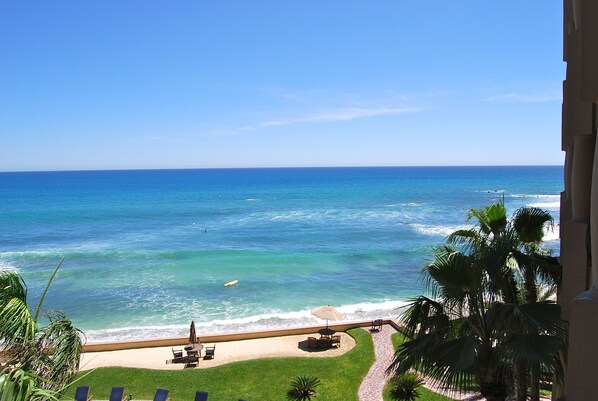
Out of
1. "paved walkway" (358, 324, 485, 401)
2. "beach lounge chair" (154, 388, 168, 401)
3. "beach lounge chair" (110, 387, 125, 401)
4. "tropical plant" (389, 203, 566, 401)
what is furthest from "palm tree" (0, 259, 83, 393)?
"paved walkway" (358, 324, 485, 401)

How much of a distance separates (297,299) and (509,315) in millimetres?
20663

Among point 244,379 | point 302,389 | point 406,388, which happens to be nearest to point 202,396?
point 302,389

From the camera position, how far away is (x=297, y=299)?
2600cm

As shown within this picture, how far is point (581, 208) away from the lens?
231 inches

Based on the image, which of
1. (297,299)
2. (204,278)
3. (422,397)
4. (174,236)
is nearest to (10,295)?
(422,397)

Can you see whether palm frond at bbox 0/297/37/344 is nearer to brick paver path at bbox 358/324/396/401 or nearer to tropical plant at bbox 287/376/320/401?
tropical plant at bbox 287/376/320/401

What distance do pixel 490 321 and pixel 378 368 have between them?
880cm

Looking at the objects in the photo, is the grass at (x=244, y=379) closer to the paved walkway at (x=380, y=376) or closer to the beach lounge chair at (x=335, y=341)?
the paved walkway at (x=380, y=376)

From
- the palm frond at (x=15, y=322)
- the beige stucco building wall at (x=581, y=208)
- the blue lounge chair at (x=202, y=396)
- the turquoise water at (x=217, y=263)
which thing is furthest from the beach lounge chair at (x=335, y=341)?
the palm frond at (x=15, y=322)

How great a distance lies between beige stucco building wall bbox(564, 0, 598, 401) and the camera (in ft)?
7.96

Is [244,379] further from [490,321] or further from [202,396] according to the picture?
[490,321]

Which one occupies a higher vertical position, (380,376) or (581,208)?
(581,208)

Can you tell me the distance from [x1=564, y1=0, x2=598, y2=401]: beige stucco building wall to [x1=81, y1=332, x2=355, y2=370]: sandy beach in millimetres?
11331

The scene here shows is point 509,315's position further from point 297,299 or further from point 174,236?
point 174,236
